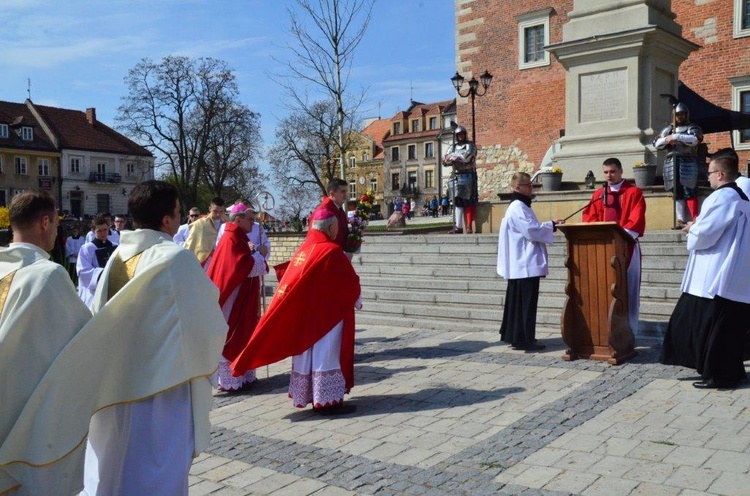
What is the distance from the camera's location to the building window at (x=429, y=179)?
259 ft

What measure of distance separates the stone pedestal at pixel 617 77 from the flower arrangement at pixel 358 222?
262 inches

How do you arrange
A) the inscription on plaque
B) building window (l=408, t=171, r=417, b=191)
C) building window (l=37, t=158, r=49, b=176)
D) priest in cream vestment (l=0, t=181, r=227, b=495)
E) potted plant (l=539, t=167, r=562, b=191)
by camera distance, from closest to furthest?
priest in cream vestment (l=0, t=181, r=227, b=495), the inscription on plaque, potted plant (l=539, t=167, r=562, b=191), building window (l=37, t=158, r=49, b=176), building window (l=408, t=171, r=417, b=191)

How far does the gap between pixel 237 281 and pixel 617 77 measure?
9.09 metres

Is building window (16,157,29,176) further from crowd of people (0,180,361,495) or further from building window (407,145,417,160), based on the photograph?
crowd of people (0,180,361,495)

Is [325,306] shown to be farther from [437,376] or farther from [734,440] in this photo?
[734,440]

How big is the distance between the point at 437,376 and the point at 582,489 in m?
3.27

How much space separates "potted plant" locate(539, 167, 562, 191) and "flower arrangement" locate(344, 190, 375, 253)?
5.98 meters

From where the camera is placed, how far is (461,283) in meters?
11.0

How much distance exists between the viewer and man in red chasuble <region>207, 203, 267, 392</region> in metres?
7.43

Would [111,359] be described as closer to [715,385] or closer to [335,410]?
[335,410]

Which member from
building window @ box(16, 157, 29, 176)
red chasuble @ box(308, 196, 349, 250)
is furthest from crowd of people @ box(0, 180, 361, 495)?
building window @ box(16, 157, 29, 176)

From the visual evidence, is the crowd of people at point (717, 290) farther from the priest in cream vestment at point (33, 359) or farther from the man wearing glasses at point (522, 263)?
the priest in cream vestment at point (33, 359)

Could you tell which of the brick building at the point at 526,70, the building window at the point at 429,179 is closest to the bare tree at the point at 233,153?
the brick building at the point at 526,70

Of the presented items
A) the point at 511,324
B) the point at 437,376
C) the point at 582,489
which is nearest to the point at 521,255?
the point at 511,324
